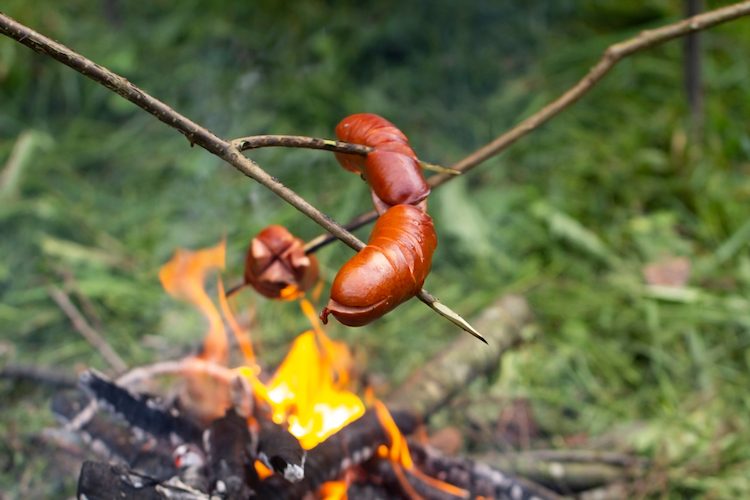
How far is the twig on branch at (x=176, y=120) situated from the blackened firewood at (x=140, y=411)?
36.0 inches

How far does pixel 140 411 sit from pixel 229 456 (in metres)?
0.29

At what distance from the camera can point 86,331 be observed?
105 inches

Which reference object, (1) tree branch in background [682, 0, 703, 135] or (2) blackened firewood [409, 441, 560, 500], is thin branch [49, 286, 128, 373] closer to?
(2) blackened firewood [409, 441, 560, 500]

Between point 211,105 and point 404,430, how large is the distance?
239 cm

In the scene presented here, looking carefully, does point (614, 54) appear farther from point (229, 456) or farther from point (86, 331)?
point (86, 331)

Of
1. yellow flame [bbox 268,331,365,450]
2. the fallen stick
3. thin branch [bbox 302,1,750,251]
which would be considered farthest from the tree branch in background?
yellow flame [bbox 268,331,365,450]

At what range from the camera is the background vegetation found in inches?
105

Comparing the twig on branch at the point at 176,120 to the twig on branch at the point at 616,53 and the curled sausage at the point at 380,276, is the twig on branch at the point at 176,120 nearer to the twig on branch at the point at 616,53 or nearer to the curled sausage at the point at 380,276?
the curled sausage at the point at 380,276

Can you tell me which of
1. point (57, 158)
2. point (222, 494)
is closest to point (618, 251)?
point (222, 494)

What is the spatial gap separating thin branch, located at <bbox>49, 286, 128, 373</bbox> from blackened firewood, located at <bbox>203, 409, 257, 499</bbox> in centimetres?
87

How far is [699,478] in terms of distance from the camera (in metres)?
2.26

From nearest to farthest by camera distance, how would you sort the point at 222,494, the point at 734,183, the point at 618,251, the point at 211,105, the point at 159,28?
the point at 222,494, the point at 618,251, the point at 734,183, the point at 211,105, the point at 159,28

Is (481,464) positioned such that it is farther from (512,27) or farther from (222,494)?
(512,27)

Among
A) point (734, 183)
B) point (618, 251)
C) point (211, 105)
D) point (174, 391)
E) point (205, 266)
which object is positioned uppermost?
point (211, 105)
